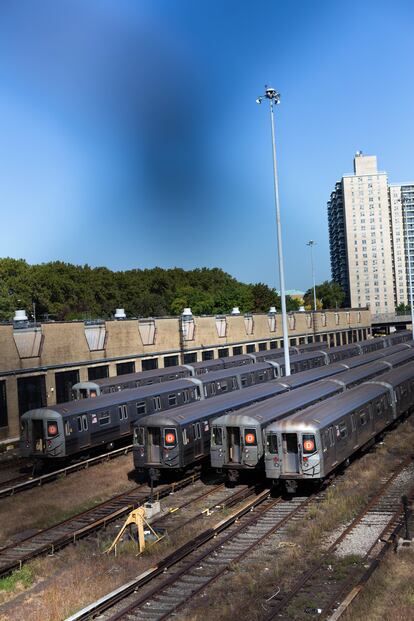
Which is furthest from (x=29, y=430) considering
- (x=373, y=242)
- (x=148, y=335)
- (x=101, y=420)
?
(x=373, y=242)

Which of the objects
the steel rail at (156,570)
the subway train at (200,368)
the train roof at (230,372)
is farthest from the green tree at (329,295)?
the steel rail at (156,570)

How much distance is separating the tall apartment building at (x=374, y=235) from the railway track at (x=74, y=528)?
6002 inches

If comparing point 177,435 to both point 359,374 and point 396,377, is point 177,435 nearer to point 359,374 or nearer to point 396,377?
point 396,377

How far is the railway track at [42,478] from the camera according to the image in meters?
23.5

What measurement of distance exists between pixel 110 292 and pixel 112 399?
85.0m

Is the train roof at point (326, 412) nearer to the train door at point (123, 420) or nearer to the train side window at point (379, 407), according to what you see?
the train side window at point (379, 407)

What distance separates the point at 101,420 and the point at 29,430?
11.2ft

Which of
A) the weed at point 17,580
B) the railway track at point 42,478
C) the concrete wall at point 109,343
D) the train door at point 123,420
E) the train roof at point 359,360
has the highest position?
the concrete wall at point 109,343

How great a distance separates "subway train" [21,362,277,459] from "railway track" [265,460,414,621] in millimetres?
13570

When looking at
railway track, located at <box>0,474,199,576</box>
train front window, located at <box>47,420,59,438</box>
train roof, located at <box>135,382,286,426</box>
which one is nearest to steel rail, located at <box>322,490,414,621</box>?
railway track, located at <box>0,474,199,576</box>

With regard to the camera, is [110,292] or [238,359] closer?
[238,359]

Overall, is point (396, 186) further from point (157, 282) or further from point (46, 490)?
point (46, 490)

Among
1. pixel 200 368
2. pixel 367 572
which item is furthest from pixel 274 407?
pixel 200 368

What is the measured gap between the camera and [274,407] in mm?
23234
